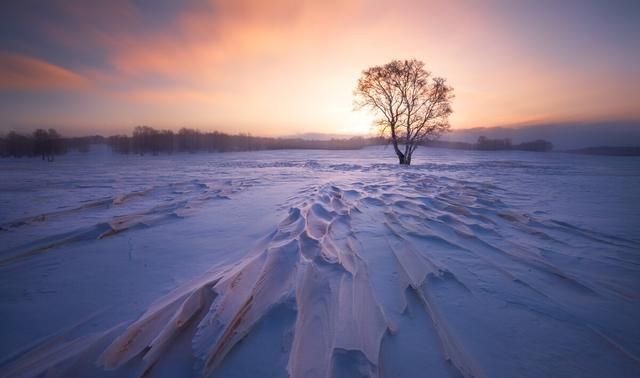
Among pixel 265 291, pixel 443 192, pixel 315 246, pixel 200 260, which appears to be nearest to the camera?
pixel 265 291

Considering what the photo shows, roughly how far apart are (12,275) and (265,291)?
247 cm

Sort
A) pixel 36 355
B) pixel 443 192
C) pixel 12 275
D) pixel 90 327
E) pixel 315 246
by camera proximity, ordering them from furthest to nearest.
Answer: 1. pixel 443 192
2. pixel 315 246
3. pixel 12 275
4. pixel 90 327
5. pixel 36 355

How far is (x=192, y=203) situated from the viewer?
4887 millimetres

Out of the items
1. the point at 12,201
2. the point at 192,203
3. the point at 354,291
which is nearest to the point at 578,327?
the point at 354,291

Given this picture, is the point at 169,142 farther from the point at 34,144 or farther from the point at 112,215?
the point at 112,215

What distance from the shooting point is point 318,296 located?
1.95m

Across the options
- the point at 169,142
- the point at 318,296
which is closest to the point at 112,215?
the point at 318,296

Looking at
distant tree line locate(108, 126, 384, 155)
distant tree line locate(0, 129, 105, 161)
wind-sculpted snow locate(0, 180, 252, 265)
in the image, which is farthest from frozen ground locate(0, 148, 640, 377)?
distant tree line locate(0, 129, 105, 161)

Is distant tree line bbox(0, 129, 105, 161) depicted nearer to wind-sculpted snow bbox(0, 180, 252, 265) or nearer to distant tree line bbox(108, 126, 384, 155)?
distant tree line bbox(108, 126, 384, 155)

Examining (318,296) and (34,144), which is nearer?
(318,296)

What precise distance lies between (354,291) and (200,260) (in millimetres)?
1701

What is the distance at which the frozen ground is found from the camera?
1370 mm

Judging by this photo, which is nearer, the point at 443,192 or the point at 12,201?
the point at 12,201

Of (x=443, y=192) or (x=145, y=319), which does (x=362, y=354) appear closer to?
(x=145, y=319)
